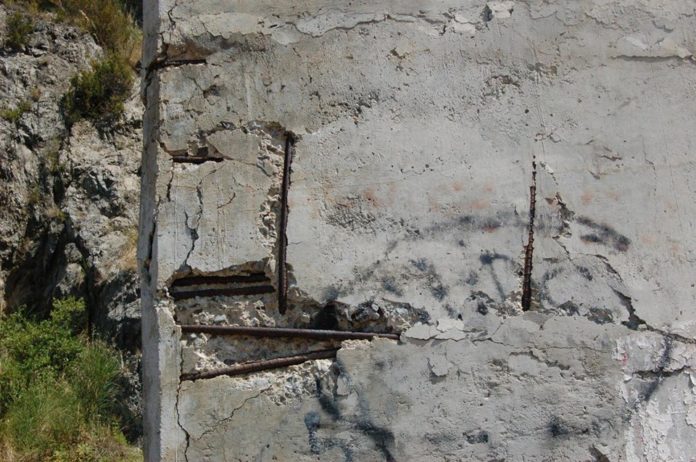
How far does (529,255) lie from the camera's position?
2.31 m

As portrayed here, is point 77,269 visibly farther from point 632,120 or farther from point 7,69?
point 632,120

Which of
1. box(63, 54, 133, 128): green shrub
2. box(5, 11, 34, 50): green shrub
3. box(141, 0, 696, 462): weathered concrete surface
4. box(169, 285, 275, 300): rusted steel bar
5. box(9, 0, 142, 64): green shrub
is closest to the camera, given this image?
box(141, 0, 696, 462): weathered concrete surface

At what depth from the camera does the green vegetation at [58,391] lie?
532 centimetres

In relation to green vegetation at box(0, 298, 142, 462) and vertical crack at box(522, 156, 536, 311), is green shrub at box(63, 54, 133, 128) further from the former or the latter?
vertical crack at box(522, 156, 536, 311)

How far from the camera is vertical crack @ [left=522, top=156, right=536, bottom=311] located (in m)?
2.29

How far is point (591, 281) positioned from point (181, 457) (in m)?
1.44

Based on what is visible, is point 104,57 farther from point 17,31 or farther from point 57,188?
point 57,188

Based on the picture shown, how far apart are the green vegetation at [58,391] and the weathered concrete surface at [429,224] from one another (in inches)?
138

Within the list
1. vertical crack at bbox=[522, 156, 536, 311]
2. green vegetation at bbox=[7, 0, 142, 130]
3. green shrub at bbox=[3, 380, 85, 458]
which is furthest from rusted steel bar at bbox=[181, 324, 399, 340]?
green vegetation at bbox=[7, 0, 142, 130]

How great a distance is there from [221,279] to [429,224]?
0.72m

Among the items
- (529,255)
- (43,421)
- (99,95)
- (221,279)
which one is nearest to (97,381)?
(43,421)

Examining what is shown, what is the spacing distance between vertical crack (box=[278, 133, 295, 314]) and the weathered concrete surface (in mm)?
10

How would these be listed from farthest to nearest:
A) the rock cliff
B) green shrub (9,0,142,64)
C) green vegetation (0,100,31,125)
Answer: green shrub (9,0,142,64)
green vegetation (0,100,31,125)
the rock cliff

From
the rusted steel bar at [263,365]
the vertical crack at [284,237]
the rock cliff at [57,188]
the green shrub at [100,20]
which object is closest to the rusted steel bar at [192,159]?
the vertical crack at [284,237]
